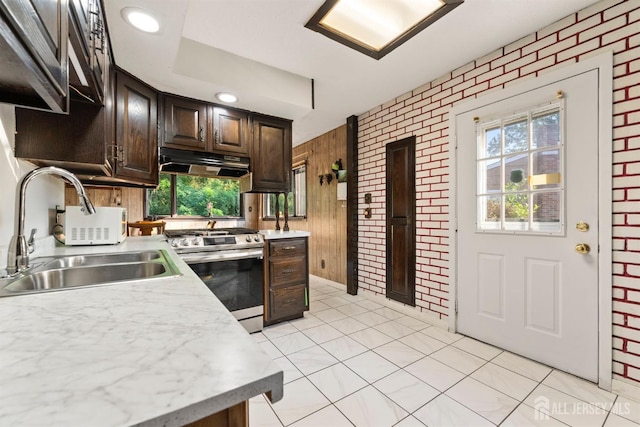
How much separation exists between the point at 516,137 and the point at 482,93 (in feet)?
1.60

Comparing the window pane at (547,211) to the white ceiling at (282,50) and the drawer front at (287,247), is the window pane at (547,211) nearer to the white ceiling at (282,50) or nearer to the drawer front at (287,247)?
the white ceiling at (282,50)

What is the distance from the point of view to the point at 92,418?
339 millimetres

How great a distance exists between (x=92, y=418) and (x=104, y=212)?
2221 millimetres

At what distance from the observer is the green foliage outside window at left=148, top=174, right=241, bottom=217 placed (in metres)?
4.59

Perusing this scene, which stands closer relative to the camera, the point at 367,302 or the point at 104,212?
the point at 104,212

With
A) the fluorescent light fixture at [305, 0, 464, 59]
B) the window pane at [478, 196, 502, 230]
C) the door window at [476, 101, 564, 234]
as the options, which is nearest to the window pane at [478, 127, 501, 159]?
the door window at [476, 101, 564, 234]

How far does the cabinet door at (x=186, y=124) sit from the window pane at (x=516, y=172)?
2557 millimetres

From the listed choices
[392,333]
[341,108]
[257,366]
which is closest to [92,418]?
[257,366]

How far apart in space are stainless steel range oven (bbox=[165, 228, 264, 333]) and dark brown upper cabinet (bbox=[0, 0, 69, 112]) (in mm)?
1653

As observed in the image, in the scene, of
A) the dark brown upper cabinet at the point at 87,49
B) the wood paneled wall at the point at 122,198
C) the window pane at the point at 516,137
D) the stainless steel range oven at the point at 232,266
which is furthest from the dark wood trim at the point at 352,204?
the wood paneled wall at the point at 122,198

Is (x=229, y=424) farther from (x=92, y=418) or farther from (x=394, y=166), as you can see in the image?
(x=394, y=166)

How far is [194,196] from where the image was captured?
4742 mm

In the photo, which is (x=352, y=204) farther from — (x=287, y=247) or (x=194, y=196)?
(x=194, y=196)

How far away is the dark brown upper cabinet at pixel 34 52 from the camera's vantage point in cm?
50
